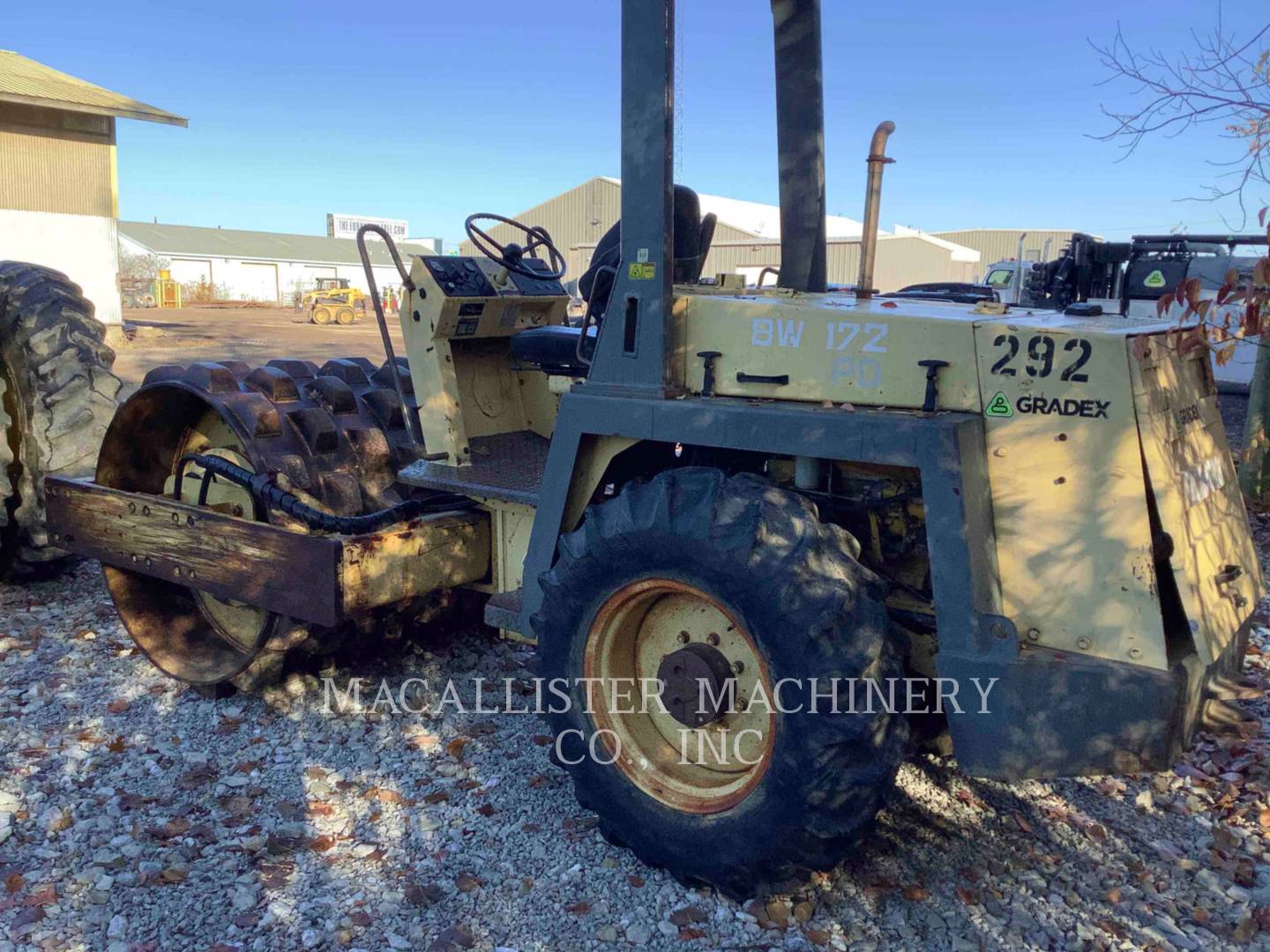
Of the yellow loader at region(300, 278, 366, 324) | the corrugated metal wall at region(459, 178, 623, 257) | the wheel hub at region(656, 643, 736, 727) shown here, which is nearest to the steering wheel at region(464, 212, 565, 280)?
the wheel hub at region(656, 643, 736, 727)

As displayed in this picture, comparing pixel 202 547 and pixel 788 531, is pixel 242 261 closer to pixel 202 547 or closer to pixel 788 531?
pixel 202 547

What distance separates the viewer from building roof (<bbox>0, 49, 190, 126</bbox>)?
1855 centimetres

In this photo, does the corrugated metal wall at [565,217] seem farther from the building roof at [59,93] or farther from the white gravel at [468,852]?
the white gravel at [468,852]

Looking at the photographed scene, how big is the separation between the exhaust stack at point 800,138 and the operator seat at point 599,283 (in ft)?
1.15

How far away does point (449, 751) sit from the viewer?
4324mm

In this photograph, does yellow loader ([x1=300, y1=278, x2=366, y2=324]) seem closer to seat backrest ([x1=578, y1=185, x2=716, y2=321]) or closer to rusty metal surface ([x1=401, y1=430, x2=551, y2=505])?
rusty metal surface ([x1=401, y1=430, x2=551, y2=505])

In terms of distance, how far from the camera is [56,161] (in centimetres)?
1997

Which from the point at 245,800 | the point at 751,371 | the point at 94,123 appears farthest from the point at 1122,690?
the point at 94,123

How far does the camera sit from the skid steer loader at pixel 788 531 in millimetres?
2928

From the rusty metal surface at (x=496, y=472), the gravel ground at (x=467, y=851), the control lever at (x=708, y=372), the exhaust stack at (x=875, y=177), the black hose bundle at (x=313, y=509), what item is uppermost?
the exhaust stack at (x=875, y=177)

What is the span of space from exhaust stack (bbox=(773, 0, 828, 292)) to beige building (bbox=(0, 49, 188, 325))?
17555mm

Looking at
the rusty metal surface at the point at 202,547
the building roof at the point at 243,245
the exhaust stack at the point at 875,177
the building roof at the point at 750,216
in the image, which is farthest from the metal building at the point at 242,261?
the exhaust stack at the point at 875,177

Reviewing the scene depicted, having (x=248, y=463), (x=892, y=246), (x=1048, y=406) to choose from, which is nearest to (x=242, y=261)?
(x=892, y=246)

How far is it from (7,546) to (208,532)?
232 cm
